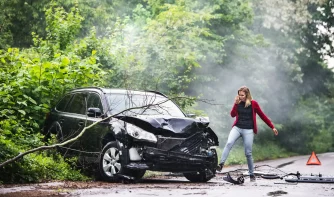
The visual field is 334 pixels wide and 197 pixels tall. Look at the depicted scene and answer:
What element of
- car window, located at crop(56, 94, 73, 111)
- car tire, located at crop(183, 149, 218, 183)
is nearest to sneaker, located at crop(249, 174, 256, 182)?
car tire, located at crop(183, 149, 218, 183)

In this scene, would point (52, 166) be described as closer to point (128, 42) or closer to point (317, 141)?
point (128, 42)

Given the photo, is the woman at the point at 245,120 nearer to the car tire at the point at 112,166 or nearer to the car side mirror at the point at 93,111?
the car tire at the point at 112,166

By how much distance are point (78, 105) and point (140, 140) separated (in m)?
2.80

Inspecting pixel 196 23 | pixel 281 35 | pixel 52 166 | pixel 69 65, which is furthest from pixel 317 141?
pixel 52 166

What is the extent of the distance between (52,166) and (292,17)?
2345cm

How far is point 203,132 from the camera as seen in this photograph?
1241cm

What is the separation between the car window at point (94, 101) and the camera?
12.9 m

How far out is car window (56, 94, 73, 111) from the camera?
14371 mm

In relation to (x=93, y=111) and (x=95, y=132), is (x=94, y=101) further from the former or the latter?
(x=95, y=132)

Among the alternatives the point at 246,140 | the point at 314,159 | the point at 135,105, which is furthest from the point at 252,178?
the point at 314,159

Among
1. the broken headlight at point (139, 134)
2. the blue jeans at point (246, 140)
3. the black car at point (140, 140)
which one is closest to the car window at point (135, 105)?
the black car at point (140, 140)

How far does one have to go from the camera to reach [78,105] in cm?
1380

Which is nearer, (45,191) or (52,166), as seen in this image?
(45,191)

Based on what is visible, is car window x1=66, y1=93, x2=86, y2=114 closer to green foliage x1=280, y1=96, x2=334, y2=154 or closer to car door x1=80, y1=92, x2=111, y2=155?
car door x1=80, y1=92, x2=111, y2=155
